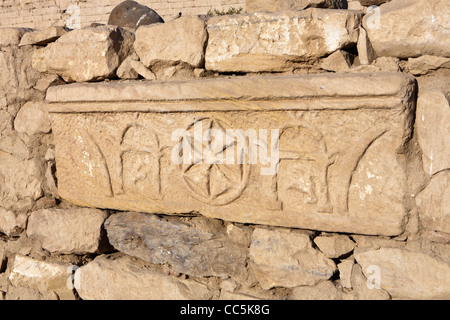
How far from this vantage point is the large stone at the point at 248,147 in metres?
1.61

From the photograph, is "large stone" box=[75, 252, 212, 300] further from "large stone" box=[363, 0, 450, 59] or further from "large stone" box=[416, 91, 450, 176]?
"large stone" box=[363, 0, 450, 59]

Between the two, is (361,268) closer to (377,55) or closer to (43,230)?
(377,55)

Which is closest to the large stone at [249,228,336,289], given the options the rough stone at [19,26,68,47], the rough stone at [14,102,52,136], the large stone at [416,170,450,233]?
the large stone at [416,170,450,233]

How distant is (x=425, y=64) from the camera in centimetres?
161

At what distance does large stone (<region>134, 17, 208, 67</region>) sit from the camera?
1.92m

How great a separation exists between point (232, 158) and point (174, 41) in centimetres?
57

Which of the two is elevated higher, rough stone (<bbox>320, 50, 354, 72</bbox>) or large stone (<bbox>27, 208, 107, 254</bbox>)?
rough stone (<bbox>320, 50, 354, 72</bbox>)

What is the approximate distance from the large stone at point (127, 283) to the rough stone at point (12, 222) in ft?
1.40

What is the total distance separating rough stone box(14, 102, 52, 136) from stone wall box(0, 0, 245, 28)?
7.82 m

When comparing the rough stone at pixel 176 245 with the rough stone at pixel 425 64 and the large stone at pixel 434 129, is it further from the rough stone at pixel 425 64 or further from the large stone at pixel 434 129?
the rough stone at pixel 425 64

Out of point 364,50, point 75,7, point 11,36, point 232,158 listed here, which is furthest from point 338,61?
point 75,7

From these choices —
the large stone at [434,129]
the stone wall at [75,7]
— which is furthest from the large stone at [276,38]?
the stone wall at [75,7]
